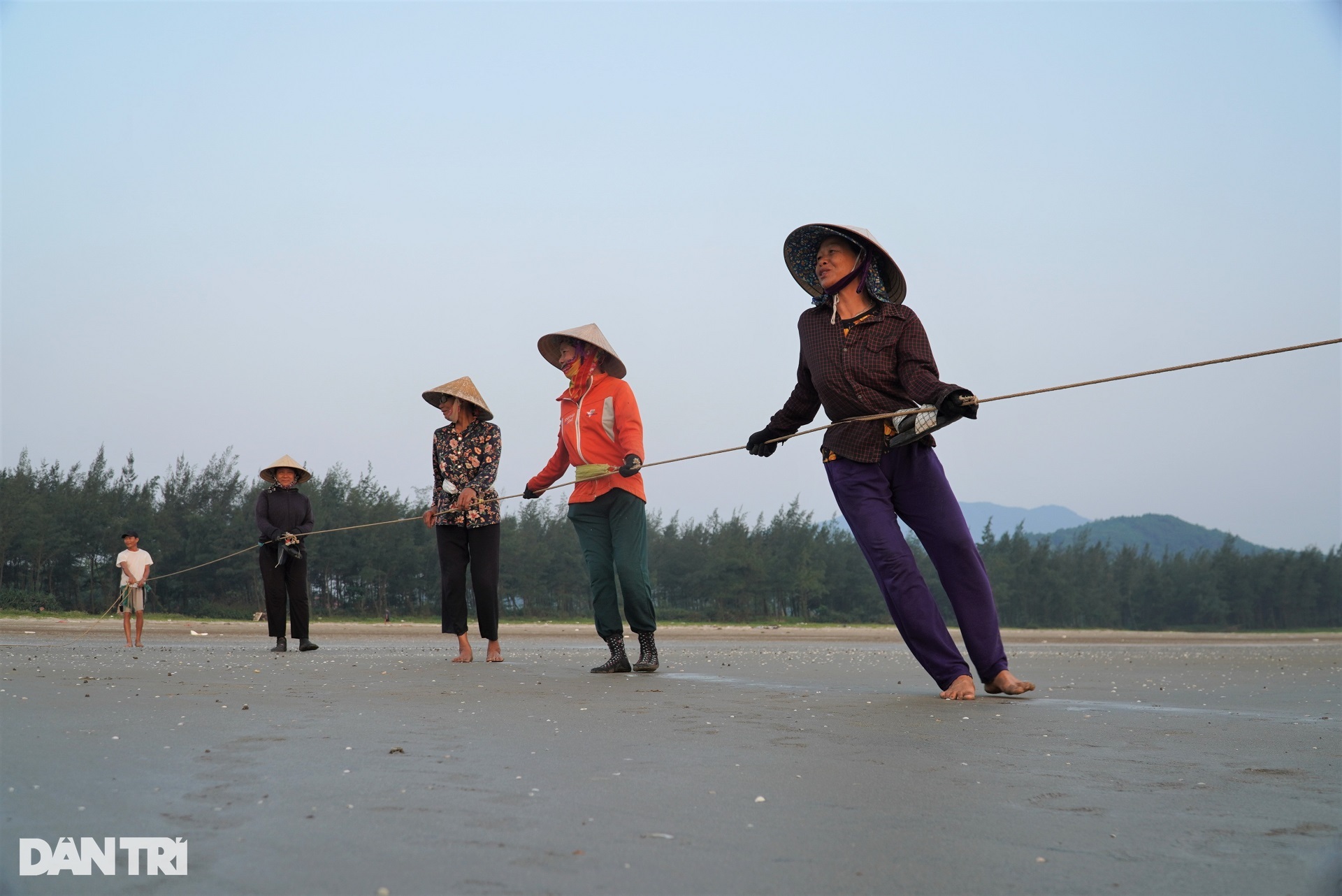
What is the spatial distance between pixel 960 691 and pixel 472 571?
4414 millimetres

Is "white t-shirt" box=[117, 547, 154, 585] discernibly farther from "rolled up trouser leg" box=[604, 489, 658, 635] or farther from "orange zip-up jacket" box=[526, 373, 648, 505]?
"rolled up trouser leg" box=[604, 489, 658, 635]

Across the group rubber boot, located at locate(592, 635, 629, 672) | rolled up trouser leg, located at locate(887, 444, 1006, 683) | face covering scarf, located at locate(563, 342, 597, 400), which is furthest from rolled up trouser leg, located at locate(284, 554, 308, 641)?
rolled up trouser leg, located at locate(887, 444, 1006, 683)

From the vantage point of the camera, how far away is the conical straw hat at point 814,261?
6.04 metres

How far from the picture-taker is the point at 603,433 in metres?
7.73

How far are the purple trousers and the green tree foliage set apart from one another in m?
19.6

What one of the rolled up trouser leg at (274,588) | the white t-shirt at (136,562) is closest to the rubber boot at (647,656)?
the rolled up trouser leg at (274,588)

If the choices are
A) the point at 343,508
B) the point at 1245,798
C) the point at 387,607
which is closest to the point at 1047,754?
the point at 1245,798

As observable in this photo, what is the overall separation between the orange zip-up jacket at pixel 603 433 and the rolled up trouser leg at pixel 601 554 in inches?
3.0

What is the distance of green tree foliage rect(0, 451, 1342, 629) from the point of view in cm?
3666

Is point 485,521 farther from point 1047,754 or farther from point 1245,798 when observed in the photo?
point 1245,798

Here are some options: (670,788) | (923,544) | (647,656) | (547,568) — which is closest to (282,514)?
(647,656)

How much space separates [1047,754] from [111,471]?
43.3 m

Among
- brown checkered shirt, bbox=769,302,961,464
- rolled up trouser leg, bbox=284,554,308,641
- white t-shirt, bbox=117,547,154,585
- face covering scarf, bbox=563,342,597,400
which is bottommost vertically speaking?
rolled up trouser leg, bbox=284,554,308,641

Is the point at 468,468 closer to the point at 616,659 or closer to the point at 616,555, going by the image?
the point at 616,555
